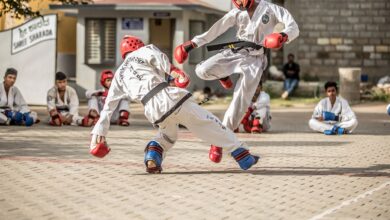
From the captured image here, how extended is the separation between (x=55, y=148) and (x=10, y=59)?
10.4m

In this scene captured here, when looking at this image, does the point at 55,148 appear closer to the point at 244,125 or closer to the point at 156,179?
Answer: the point at 156,179

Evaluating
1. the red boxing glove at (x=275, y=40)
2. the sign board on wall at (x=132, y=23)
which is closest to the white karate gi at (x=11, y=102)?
the red boxing glove at (x=275, y=40)

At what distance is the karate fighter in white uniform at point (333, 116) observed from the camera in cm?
1557

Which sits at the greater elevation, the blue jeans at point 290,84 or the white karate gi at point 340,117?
the blue jeans at point 290,84

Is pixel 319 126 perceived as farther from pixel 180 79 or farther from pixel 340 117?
pixel 180 79

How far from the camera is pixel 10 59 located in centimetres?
2188

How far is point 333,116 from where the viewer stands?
15867mm

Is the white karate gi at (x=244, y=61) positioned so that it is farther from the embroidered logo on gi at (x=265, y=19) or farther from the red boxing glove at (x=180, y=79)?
the red boxing glove at (x=180, y=79)

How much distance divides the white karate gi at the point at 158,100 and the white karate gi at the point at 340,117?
6488mm

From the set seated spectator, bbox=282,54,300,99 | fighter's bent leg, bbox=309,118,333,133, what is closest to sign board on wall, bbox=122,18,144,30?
seated spectator, bbox=282,54,300,99

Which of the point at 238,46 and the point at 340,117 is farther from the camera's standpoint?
the point at 340,117

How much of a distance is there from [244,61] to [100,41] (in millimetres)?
17318

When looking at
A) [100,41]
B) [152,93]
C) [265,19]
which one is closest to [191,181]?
[152,93]

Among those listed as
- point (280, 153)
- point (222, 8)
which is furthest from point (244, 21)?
point (222, 8)
